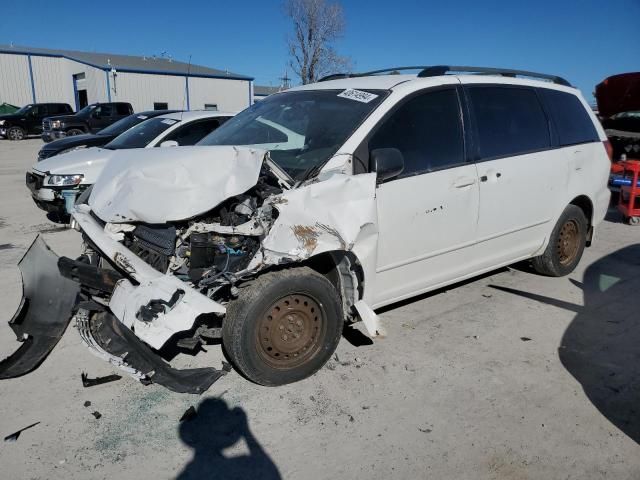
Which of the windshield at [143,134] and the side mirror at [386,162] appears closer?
the side mirror at [386,162]

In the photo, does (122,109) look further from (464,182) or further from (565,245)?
(464,182)

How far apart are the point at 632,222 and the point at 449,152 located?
217 inches

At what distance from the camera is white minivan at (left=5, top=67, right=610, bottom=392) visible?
285 centimetres

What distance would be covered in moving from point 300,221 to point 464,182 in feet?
4.93

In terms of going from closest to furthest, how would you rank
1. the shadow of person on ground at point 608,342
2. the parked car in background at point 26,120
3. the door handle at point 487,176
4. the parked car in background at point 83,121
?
1. the shadow of person on ground at point 608,342
2. the door handle at point 487,176
3. the parked car in background at point 83,121
4. the parked car in background at point 26,120

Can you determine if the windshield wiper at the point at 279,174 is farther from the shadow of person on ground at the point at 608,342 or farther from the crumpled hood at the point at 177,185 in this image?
the shadow of person on ground at the point at 608,342

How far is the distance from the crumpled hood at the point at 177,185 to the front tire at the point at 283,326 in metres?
0.58

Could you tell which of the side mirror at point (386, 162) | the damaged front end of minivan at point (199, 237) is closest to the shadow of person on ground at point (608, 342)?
the damaged front end of minivan at point (199, 237)

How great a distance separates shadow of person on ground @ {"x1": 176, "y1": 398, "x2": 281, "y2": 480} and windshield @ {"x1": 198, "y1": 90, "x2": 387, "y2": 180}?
59.0 inches

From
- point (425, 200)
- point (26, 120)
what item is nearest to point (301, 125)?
point (425, 200)

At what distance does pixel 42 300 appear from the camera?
142 inches

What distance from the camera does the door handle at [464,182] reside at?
12.0 ft

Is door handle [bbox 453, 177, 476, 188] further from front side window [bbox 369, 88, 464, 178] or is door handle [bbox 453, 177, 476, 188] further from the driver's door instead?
front side window [bbox 369, 88, 464, 178]

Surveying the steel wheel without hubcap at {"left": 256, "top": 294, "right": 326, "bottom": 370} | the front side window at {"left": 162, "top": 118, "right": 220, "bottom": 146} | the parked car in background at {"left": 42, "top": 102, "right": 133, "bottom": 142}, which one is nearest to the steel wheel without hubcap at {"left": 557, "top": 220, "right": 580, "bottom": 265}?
the steel wheel without hubcap at {"left": 256, "top": 294, "right": 326, "bottom": 370}
